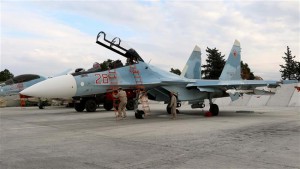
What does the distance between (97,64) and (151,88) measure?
8.53 feet

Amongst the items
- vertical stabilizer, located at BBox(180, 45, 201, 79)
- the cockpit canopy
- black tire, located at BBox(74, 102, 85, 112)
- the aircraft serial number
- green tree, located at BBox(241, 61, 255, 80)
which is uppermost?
green tree, located at BBox(241, 61, 255, 80)

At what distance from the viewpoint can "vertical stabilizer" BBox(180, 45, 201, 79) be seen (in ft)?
58.4

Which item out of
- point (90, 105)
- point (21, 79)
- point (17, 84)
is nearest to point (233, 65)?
point (90, 105)

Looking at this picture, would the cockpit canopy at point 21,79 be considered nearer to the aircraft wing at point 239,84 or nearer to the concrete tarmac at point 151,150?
the aircraft wing at point 239,84

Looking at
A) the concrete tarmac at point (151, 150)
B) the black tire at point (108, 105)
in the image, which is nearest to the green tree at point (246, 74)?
the black tire at point (108, 105)

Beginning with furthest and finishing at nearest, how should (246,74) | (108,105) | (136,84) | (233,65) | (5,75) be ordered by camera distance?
(5,75)
(246,74)
(108,105)
(233,65)
(136,84)

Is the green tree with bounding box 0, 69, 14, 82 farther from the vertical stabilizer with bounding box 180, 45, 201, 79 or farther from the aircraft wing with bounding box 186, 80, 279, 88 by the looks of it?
the aircraft wing with bounding box 186, 80, 279, 88

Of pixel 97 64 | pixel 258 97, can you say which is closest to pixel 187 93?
pixel 97 64

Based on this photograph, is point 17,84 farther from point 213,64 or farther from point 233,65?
point 213,64

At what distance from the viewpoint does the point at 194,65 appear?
58.9 ft

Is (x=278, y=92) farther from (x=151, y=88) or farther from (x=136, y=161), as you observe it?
(x=136, y=161)

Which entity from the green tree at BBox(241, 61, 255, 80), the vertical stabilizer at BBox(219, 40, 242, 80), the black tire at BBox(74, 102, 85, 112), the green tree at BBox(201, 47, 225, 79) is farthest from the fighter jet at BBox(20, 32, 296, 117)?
the green tree at BBox(201, 47, 225, 79)

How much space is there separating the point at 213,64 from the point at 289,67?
21274 millimetres

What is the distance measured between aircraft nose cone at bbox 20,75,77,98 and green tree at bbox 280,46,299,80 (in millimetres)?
65566
